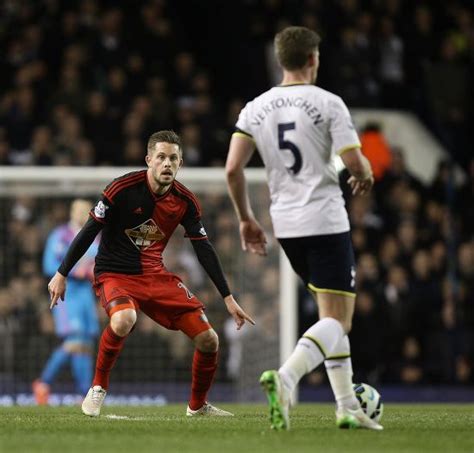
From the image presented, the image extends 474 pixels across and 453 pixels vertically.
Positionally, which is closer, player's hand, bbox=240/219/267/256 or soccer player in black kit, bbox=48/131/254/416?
player's hand, bbox=240/219/267/256

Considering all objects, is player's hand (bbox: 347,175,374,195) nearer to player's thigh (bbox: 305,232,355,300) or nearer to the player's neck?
player's thigh (bbox: 305,232,355,300)

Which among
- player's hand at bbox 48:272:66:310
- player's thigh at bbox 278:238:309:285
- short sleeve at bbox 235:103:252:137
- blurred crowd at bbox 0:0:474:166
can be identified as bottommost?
player's hand at bbox 48:272:66:310

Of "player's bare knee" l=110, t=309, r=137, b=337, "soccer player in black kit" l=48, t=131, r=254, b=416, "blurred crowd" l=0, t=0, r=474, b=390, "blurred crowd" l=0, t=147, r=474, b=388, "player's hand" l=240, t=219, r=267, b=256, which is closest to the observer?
"player's hand" l=240, t=219, r=267, b=256

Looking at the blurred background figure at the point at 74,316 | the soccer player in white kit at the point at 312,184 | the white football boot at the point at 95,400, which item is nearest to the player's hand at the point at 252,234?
the soccer player in white kit at the point at 312,184

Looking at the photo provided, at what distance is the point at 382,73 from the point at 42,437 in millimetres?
12090

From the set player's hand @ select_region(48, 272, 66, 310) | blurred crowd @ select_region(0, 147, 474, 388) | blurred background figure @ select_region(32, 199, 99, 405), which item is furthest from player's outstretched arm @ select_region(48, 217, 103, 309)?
blurred crowd @ select_region(0, 147, 474, 388)

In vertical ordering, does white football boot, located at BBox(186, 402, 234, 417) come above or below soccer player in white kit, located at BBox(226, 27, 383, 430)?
below

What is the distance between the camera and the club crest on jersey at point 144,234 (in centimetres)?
803

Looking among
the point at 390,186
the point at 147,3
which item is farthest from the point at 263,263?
the point at 147,3

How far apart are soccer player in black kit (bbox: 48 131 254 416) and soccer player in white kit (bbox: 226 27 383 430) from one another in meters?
1.34

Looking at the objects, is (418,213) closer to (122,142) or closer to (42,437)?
(122,142)

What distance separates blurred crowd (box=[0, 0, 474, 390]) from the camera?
13688 millimetres

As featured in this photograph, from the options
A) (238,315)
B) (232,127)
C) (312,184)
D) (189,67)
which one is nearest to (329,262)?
(312,184)

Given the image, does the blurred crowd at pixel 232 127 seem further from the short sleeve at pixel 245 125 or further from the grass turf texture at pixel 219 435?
the short sleeve at pixel 245 125
